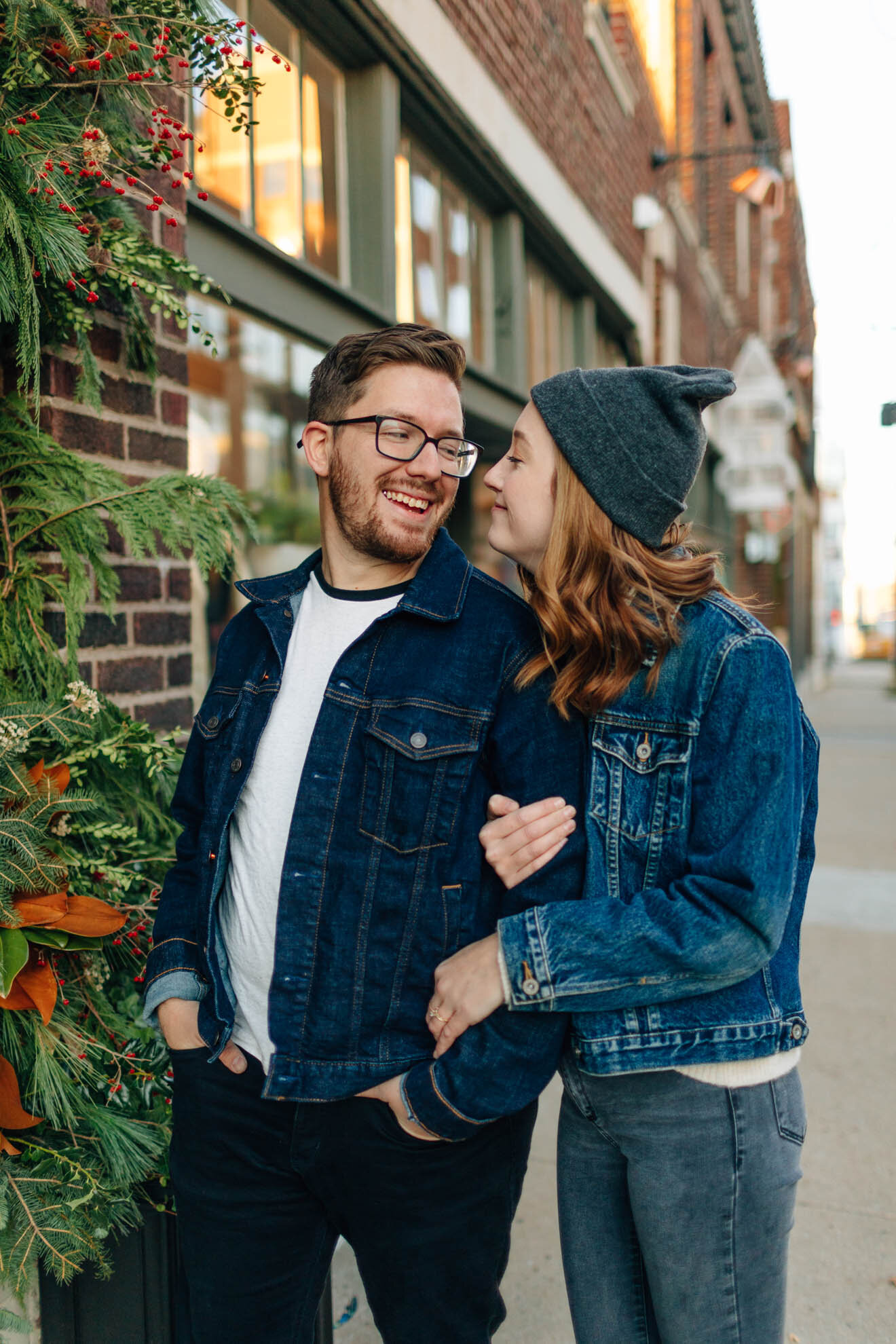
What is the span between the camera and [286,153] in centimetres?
378

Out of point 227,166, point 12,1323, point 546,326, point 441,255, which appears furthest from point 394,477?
point 546,326

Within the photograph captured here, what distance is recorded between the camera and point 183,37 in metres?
2.11

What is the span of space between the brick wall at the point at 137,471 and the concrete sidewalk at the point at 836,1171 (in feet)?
5.40

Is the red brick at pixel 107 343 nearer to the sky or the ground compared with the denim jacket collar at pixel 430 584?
nearer to the sky

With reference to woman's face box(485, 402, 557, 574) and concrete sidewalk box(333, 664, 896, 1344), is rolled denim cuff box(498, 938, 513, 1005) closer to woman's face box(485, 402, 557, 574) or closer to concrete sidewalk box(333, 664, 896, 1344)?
woman's face box(485, 402, 557, 574)

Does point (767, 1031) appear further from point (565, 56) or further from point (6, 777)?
point (565, 56)

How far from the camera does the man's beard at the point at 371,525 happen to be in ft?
5.88

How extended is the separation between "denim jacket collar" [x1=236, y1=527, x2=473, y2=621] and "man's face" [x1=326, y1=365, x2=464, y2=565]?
0.04 metres

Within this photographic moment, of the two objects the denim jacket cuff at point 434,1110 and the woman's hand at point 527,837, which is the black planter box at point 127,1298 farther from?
the woman's hand at point 527,837

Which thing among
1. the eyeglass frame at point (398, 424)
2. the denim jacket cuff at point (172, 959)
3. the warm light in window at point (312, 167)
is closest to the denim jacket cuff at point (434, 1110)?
the denim jacket cuff at point (172, 959)

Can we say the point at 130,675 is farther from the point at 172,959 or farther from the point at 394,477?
the point at 394,477

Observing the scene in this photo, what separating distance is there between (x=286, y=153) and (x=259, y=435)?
276 cm

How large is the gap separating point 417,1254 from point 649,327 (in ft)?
27.9

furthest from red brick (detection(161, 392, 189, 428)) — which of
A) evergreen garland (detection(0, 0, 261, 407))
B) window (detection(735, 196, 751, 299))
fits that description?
window (detection(735, 196, 751, 299))
